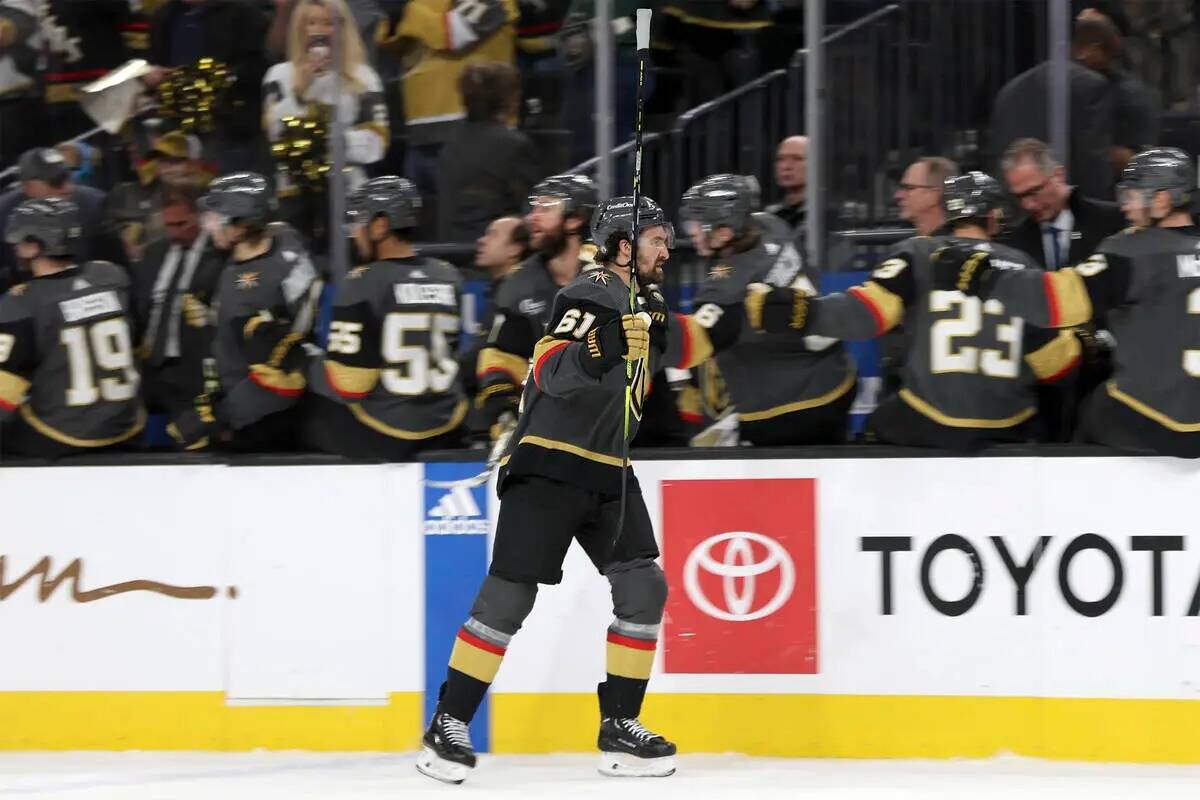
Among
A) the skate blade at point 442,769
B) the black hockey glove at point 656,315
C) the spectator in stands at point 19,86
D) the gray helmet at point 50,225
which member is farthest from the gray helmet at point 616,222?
the spectator in stands at point 19,86

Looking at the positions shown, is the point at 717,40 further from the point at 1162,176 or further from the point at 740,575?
the point at 740,575

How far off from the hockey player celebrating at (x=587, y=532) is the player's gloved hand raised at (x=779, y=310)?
1.27 ft

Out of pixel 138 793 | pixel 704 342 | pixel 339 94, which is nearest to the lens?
pixel 138 793

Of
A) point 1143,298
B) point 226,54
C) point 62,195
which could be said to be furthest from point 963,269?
point 62,195

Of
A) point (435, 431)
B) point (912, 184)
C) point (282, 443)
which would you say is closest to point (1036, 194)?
point (912, 184)

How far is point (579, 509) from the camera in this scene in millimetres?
5707

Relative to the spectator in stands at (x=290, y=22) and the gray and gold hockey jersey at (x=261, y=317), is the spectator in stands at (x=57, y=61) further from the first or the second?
the gray and gold hockey jersey at (x=261, y=317)

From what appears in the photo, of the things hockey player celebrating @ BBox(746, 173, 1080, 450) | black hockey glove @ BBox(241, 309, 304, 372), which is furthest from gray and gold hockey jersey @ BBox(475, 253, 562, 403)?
hockey player celebrating @ BBox(746, 173, 1080, 450)

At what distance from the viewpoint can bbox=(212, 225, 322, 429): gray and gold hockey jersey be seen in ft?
21.1

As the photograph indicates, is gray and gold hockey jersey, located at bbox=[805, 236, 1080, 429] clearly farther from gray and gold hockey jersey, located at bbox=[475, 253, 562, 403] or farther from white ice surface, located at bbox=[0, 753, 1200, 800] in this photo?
white ice surface, located at bbox=[0, 753, 1200, 800]

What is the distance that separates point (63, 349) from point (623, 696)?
7.21 feet

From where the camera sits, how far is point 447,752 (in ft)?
18.7

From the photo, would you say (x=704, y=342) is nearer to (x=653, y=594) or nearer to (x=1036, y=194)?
(x=653, y=594)

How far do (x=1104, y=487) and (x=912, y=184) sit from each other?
4.21ft
